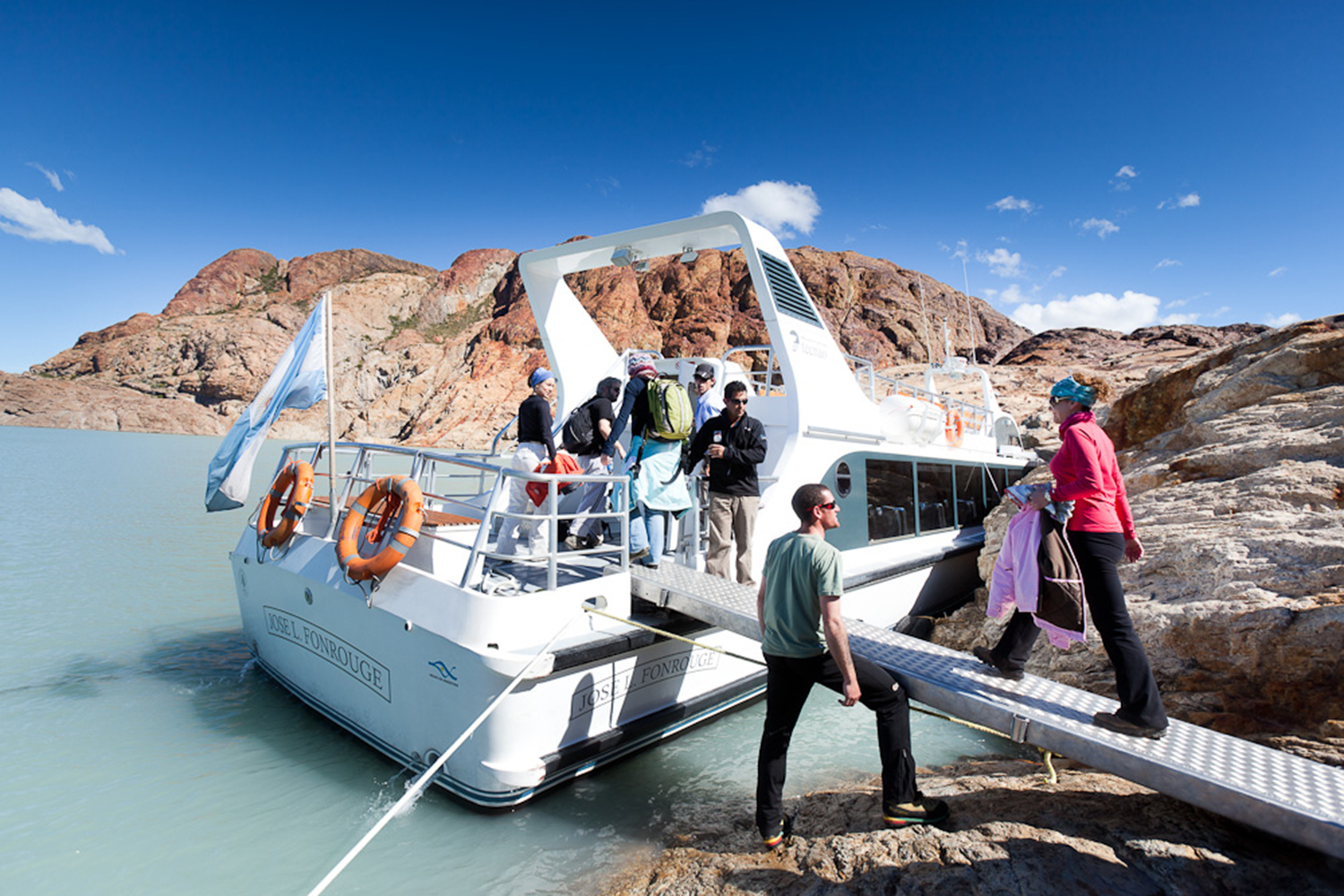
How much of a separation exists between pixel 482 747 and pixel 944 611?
691 centimetres

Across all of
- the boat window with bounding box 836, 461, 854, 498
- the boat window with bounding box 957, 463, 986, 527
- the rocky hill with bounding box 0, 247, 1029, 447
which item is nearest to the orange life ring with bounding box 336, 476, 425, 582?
the boat window with bounding box 836, 461, 854, 498

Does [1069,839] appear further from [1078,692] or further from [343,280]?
[343,280]

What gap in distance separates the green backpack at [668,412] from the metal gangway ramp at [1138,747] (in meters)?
1.54

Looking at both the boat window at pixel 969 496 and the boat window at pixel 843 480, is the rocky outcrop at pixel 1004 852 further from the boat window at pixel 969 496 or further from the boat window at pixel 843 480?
the boat window at pixel 969 496

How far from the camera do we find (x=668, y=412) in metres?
5.23

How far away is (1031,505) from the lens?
3334mm

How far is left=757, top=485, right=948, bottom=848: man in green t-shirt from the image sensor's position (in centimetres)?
314

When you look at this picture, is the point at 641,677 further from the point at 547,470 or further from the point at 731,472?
the point at 547,470

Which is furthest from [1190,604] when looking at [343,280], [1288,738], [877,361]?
[343,280]

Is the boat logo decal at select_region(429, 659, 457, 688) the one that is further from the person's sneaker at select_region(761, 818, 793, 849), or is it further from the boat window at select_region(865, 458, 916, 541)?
the boat window at select_region(865, 458, 916, 541)

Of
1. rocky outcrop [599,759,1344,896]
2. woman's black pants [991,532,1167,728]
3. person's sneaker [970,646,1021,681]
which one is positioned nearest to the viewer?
rocky outcrop [599,759,1344,896]

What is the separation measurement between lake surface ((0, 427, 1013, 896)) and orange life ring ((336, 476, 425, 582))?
59.8 inches

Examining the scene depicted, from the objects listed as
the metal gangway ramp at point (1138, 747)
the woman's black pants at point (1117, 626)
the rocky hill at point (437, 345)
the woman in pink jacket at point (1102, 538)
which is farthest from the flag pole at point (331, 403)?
the rocky hill at point (437, 345)

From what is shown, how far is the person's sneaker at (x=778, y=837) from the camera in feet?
11.2
